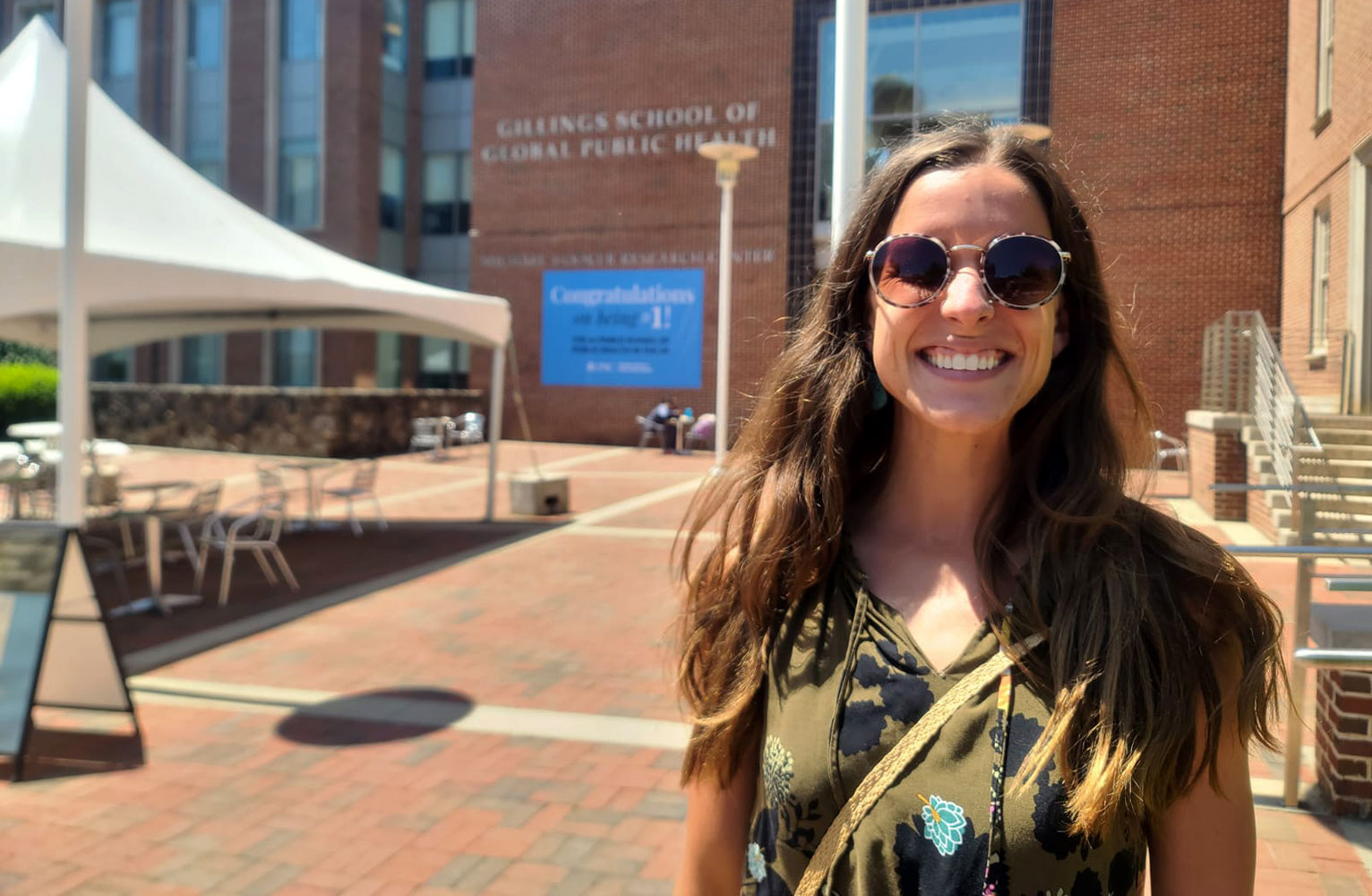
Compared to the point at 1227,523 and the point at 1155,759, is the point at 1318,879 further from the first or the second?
the point at 1227,523

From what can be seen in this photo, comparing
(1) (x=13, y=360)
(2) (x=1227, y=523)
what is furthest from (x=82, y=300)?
(1) (x=13, y=360)

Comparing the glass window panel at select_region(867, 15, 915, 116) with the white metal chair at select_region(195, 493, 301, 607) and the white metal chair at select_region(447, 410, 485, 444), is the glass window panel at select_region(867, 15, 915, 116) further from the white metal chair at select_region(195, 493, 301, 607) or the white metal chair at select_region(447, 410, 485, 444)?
the white metal chair at select_region(447, 410, 485, 444)

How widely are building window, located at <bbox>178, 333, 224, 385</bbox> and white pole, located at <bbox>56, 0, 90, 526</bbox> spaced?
23536mm

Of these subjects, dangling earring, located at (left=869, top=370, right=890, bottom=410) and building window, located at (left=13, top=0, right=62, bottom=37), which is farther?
building window, located at (left=13, top=0, right=62, bottom=37)

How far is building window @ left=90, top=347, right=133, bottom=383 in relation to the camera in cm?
2825

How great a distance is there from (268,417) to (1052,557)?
21.2m

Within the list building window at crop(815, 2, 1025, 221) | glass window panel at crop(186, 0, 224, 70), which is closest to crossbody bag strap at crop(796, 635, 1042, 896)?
building window at crop(815, 2, 1025, 221)

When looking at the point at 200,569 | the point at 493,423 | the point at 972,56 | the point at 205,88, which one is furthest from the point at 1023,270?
the point at 205,88

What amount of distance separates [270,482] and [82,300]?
422 centimetres

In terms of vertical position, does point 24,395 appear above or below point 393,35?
below

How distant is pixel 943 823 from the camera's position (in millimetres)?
1291

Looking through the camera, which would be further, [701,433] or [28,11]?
[28,11]

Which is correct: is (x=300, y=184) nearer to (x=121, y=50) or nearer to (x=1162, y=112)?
(x=121, y=50)

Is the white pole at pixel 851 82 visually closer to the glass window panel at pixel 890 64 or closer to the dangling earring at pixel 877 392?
the glass window panel at pixel 890 64
